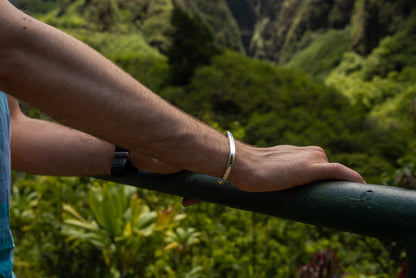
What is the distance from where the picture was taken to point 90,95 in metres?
0.58

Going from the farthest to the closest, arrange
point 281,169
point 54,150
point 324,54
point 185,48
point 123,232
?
point 324,54, point 185,48, point 123,232, point 54,150, point 281,169

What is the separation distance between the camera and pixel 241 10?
70.0 m

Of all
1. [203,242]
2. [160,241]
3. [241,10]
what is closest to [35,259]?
[160,241]

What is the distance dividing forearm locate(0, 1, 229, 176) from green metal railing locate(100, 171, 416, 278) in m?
0.08

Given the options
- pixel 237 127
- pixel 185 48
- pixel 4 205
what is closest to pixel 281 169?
pixel 4 205

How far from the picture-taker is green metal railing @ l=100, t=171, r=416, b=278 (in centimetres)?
49

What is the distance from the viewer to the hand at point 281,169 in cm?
62

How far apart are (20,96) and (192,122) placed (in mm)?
300

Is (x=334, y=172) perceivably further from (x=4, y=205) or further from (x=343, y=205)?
(x=4, y=205)

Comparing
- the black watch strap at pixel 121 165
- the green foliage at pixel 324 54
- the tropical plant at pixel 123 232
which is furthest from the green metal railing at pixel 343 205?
the green foliage at pixel 324 54

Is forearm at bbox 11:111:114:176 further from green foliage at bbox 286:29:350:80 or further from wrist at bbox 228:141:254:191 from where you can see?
green foliage at bbox 286:29:350:80

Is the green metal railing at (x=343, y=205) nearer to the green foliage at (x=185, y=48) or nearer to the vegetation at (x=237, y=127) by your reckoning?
the vegetation at (x=237, y=127)

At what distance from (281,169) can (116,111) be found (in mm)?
304

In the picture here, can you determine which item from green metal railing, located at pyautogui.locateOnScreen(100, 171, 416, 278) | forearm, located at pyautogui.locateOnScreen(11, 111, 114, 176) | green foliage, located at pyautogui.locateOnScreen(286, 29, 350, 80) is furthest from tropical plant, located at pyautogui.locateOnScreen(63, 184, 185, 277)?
green foliage, located at pyautogui.locateOnScreen(286, 29, 350, 80)
